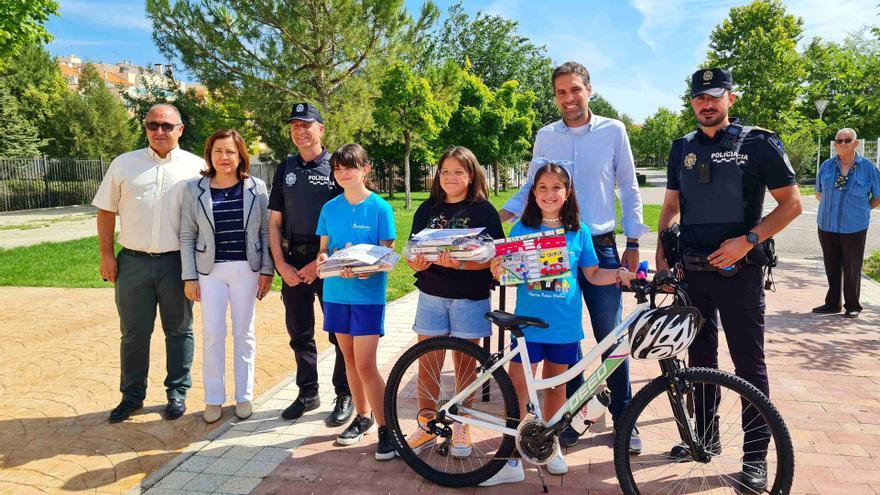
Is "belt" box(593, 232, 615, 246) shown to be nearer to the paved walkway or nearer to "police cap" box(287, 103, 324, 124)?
the paved walkway

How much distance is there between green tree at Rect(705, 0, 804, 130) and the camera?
3650 centimetres

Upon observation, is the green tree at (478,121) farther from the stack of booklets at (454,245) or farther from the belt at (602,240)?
the stack of booklets at (454,245)

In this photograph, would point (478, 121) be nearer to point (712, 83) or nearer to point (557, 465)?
point (712, 83)

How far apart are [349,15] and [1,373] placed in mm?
16111

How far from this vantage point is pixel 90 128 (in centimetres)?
3822

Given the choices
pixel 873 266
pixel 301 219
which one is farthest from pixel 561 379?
pixel 873 266

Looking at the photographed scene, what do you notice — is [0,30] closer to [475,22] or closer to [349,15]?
[349,15]

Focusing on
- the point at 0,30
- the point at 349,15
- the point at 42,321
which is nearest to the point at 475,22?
the point at 349,15

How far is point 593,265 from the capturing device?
11.3 ft

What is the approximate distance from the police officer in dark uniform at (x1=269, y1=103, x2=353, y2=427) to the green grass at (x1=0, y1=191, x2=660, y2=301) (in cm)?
411

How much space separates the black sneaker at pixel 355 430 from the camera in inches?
155

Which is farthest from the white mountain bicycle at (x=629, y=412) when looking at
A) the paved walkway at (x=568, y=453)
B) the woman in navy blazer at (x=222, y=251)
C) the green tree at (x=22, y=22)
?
the green tree at (x=22, y=22)

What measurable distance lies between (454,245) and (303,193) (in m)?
1.52

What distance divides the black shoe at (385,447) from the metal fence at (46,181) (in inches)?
1086
